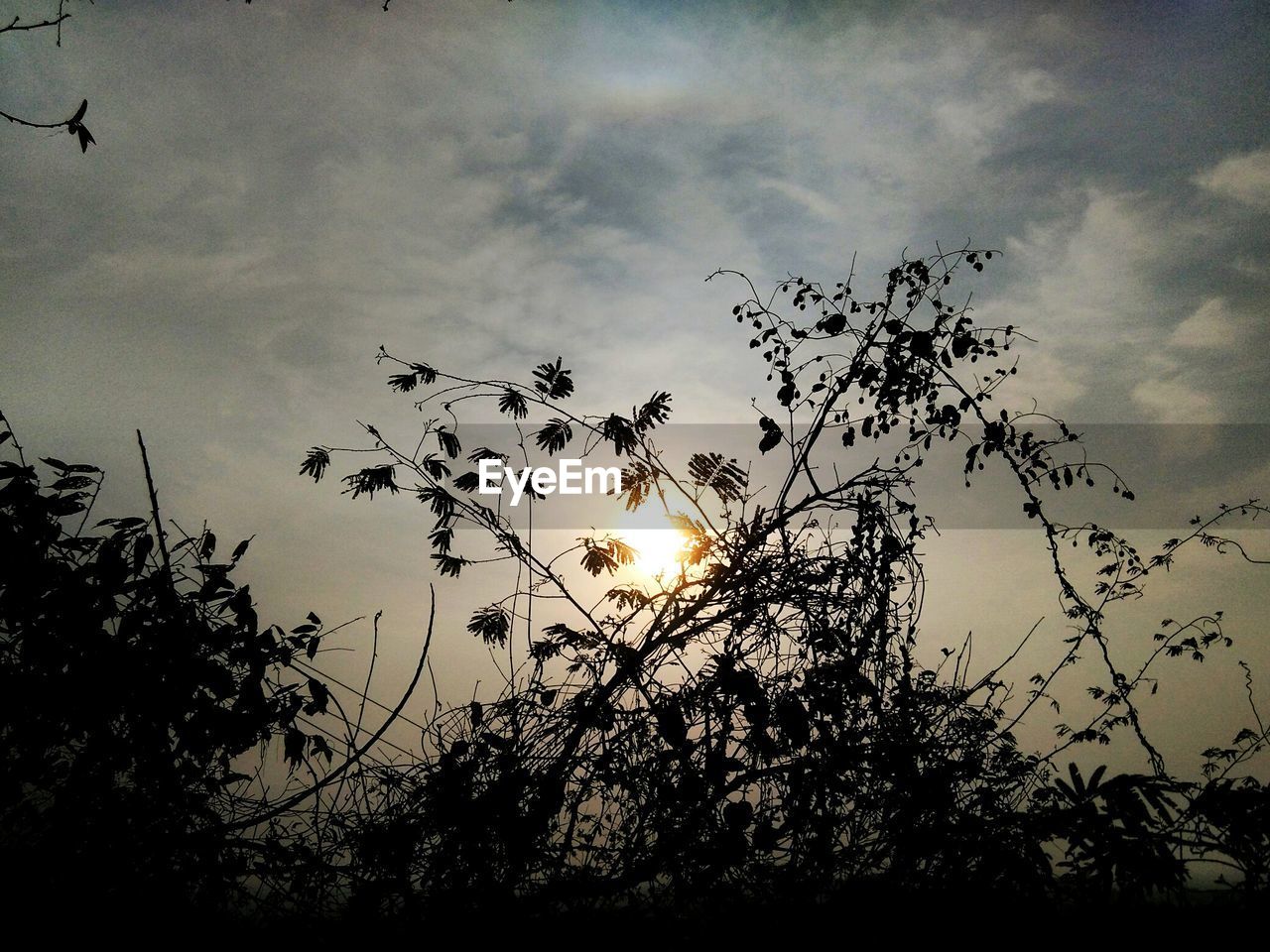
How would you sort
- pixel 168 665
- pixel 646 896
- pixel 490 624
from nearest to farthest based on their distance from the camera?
pixel 646 896 < pixel 168 665 < pixel 490 624

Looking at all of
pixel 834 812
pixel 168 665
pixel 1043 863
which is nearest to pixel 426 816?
pixel 168 665

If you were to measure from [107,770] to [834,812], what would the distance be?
3250mm

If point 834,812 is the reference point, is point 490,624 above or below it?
above

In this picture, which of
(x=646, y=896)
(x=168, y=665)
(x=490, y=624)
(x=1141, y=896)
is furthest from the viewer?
(x=490, y=624)

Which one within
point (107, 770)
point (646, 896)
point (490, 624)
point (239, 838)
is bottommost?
point (646, 896)

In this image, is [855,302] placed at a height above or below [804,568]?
above

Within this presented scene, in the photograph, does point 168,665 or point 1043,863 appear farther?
point 168,665

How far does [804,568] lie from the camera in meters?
3.82

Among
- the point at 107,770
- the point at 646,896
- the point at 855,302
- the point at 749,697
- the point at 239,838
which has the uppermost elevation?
the point at 855,302

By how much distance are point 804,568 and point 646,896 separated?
166 cm

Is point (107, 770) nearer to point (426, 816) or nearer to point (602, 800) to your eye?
point (426, 816)

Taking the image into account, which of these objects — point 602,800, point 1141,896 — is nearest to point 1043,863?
point 1141,896

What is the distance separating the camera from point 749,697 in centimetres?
325

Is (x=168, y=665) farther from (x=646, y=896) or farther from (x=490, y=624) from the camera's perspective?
(x=646, y=896)
